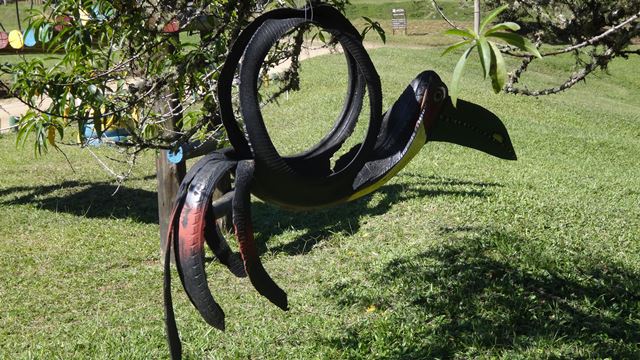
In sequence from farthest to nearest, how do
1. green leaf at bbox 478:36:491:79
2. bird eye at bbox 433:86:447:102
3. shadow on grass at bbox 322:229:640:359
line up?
shadow on grass at bbox 322:229:640:359 → bird eye at bbox 433:86:447:102 → green leaf at bbox 478:36:491:79

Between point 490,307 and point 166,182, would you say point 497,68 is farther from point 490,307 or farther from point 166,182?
point 166,182

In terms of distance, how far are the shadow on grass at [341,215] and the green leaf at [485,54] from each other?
510 centimetres

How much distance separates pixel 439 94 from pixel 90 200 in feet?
21.7

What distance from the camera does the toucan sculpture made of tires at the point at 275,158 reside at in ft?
8.57

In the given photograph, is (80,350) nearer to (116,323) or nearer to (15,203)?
(116,323)

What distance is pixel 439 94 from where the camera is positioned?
325 centimetres

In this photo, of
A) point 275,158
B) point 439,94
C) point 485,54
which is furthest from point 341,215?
point 485,54

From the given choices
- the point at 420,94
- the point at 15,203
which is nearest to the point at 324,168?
the point at 420,94

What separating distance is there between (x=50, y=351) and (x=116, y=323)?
1.80ft

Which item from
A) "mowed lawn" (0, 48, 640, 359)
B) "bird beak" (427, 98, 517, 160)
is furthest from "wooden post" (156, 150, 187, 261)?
"bird beak" (427, 98, 517, 160)

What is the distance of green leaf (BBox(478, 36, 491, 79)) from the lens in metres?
1.95

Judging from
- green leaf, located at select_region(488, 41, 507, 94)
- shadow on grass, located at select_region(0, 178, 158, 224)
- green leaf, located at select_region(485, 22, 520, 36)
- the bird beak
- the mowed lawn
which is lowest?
shadow on grass, located at select_region(0, 178, 158, 224)

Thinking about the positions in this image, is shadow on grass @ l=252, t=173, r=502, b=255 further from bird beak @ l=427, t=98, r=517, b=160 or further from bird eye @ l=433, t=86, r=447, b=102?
bird eye @ l=433, t=86, r=447, b=102

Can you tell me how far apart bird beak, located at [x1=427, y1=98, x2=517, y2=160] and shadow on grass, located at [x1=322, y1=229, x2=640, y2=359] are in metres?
1.46
